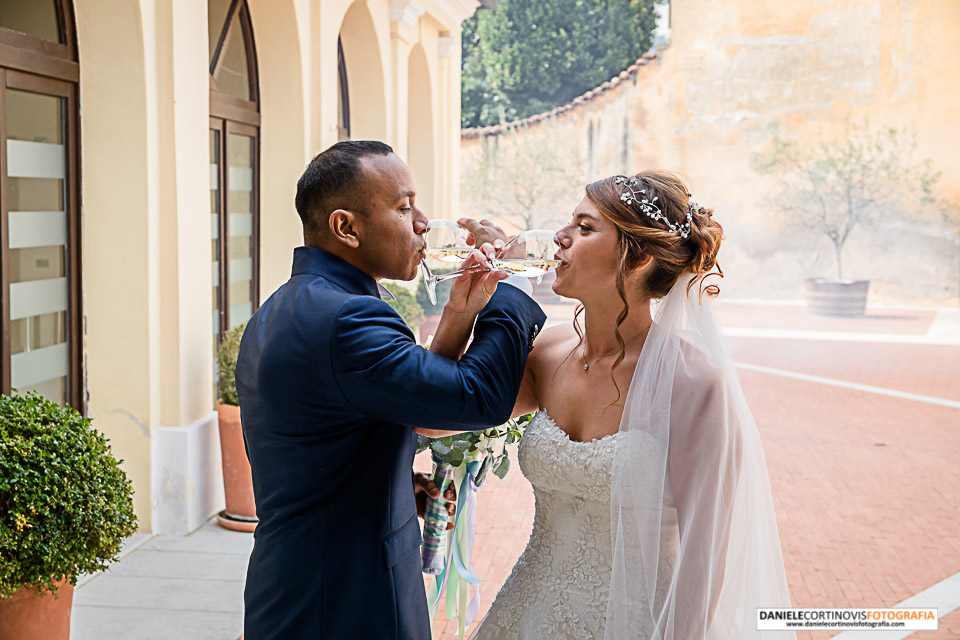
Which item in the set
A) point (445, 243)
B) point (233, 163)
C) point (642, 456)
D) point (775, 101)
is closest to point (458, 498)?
point (642, 456)

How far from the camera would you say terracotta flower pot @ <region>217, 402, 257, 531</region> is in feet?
19.3

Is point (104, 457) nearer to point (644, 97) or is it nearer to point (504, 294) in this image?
point (504, 294)

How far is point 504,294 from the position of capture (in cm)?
216

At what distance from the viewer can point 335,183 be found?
211 centimetres

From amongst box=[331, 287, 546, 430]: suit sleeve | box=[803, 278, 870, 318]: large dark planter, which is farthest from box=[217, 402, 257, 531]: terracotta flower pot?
box=[803, 278, 870, 318]: large dark planter

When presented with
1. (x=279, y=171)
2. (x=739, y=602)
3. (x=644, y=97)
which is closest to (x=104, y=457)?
(x=739, y=602)

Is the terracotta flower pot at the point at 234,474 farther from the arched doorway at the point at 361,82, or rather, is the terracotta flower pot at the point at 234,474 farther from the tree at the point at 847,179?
the tree at the point at 847,179

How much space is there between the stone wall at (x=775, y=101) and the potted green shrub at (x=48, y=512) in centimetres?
1828

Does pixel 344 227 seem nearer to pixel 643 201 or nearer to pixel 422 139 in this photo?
pixel 643 201

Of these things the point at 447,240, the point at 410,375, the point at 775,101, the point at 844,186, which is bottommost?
the point at 410,375

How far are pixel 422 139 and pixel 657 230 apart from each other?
1172cm

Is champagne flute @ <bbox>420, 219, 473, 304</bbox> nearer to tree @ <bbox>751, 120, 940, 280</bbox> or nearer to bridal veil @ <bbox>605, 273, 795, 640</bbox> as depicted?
bridal veil @ <bbox>605, 273, 795, 640</bbox>

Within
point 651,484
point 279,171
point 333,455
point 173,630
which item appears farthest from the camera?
point 279,171

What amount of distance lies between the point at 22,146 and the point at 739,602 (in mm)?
4095
